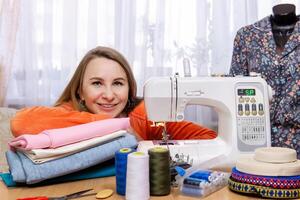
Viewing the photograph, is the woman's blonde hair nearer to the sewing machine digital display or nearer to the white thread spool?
the sewing machine digital display

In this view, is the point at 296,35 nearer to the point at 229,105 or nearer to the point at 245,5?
the point at 245,5

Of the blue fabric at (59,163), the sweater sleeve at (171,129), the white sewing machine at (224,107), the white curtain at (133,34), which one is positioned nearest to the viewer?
the blue fabric at (59,163)

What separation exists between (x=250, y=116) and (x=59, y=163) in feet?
1.91

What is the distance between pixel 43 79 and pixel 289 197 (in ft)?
5.92

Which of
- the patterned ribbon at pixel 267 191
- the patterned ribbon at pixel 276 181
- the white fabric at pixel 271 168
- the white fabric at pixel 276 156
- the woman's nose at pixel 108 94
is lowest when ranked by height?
the patterned ribbon at pixel 267 191

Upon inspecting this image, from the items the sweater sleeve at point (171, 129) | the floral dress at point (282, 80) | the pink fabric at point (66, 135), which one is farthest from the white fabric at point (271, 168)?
the floral dress at point (282, 80)

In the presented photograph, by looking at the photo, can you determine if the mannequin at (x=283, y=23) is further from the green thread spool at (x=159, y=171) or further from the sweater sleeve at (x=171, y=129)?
the green thread spool at (x=159, y=171)

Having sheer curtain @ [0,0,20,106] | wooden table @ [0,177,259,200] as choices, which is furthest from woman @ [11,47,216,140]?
sheer curtain @ [0,0,20,106]

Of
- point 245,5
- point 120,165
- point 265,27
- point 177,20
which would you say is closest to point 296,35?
point 265,27

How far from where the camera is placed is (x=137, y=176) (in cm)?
97

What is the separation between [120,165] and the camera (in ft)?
3.42

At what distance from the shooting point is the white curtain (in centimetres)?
245

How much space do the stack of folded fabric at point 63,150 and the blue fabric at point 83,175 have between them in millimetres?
29

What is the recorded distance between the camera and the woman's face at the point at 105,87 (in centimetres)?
167
